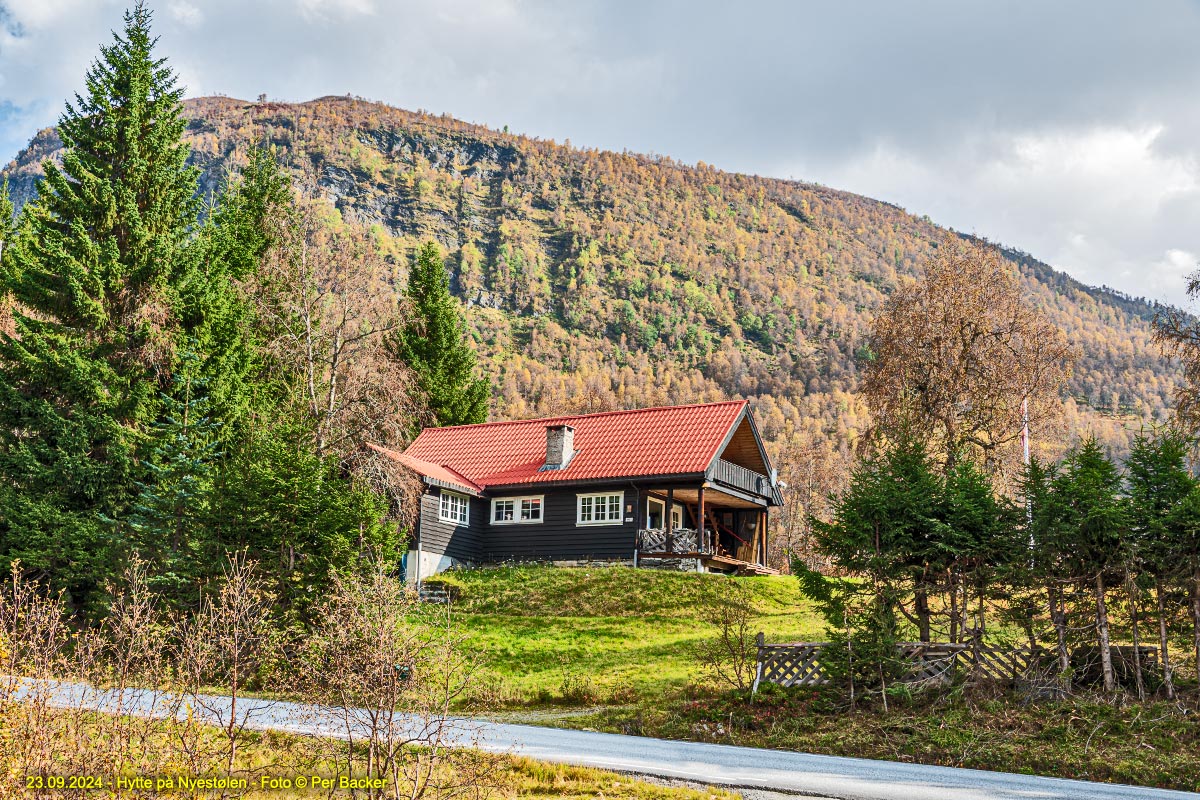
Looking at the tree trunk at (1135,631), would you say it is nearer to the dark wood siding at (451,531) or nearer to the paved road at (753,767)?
the paved road at (753,767)

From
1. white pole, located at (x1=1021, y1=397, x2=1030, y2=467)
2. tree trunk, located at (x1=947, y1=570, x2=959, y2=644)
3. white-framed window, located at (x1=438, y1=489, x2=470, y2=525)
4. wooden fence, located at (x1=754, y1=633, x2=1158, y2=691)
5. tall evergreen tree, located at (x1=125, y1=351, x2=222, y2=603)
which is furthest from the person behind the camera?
white-framed window, located at (x1=438, y1=489, x2=470, y2=525)

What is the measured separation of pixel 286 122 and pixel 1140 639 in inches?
7924

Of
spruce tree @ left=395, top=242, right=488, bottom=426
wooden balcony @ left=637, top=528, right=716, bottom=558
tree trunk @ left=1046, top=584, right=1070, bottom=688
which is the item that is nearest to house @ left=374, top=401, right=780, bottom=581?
wooden balcony @ left=637, top=528, right=716, bottom=558

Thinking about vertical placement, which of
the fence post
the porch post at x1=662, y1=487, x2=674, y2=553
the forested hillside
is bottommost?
the fence post

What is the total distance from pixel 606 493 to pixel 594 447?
8.47ft

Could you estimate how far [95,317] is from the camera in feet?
94.2

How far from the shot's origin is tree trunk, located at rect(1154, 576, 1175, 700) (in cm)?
1507

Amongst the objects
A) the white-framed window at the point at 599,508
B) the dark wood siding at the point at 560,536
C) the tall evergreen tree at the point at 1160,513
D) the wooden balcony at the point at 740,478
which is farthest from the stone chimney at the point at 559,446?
the tall evergreen tree at the point at 1160,513

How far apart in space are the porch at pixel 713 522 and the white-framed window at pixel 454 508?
21.1 ft

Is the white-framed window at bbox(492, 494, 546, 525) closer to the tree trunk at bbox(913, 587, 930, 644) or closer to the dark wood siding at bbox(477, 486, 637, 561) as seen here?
the dark wood siding at bbox(477, 486, 637, 561)

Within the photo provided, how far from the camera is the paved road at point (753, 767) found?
1145 cm

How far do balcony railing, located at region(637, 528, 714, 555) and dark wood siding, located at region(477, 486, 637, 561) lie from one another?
406mm

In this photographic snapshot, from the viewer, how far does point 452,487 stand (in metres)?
35.2

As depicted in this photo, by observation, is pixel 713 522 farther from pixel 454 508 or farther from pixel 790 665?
pixel 790 665
